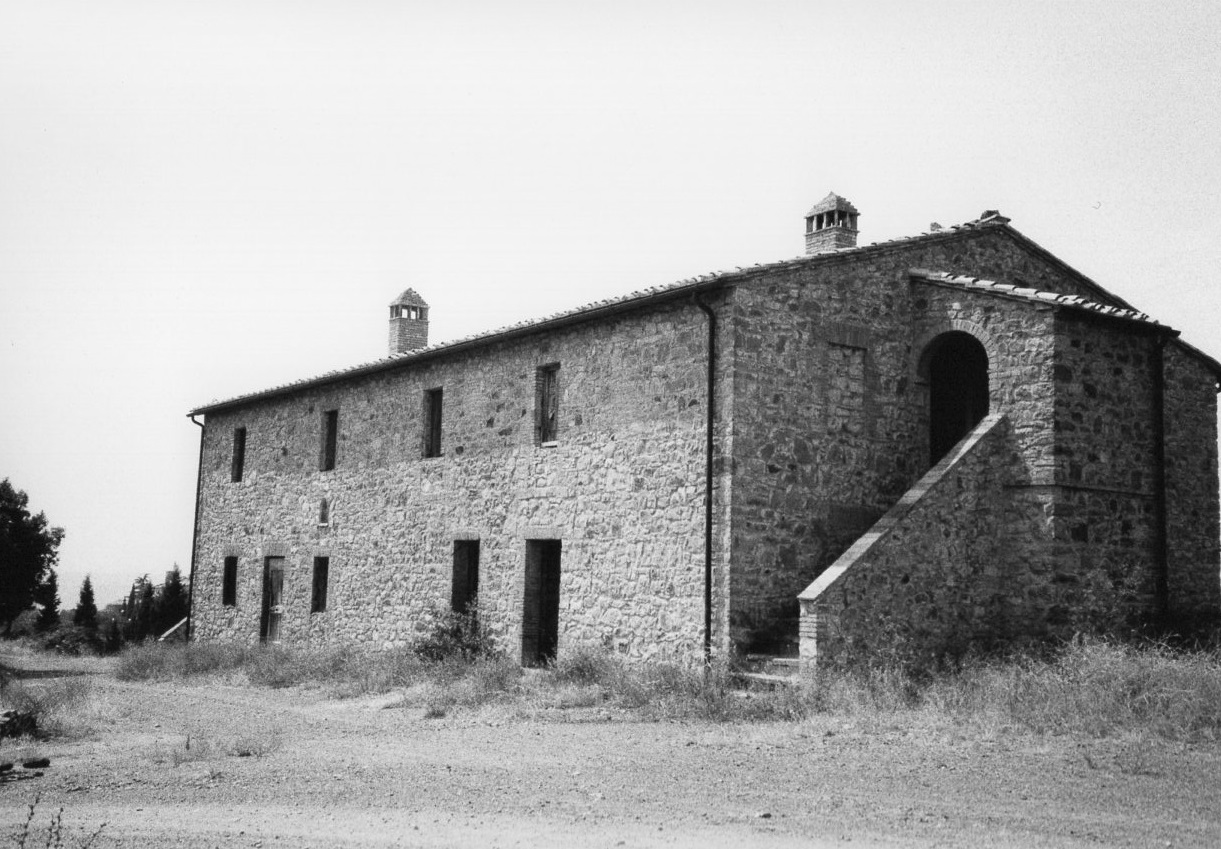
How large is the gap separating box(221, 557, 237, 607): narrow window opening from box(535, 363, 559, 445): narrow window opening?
10.9m

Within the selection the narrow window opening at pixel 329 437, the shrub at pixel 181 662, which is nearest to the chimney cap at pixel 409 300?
the narrow window opening at pixel 329 437

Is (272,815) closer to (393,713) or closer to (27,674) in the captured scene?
(393,713)

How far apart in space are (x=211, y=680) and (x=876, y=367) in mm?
12498

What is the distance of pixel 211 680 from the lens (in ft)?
63.9

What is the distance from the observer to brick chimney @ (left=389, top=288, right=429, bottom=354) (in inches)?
990

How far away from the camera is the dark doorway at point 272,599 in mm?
22750

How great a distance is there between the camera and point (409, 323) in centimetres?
2516

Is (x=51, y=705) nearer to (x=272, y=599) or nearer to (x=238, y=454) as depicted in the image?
(x=272, y=599)

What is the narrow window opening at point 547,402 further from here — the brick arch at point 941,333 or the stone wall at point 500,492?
the brick arch at point 941,333

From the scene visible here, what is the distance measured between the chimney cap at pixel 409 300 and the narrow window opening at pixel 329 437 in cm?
403

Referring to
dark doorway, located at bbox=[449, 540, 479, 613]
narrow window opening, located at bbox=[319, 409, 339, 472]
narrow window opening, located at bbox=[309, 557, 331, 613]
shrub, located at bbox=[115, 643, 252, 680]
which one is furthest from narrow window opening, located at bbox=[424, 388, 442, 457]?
shrub, located at bbox=[115, 643, 252, 680]

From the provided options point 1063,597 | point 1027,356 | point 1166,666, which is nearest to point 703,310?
point 1027,356

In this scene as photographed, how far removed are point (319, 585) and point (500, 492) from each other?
612 cm

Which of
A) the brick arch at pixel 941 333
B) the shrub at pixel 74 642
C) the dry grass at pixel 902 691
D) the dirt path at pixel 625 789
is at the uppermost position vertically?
the brick arch at pixel 941 333
